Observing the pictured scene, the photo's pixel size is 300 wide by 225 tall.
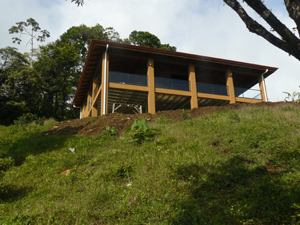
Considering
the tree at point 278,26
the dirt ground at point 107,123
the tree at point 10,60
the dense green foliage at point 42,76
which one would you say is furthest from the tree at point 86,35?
the tree at point 278,26

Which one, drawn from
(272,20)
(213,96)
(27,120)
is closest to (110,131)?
(272,20)

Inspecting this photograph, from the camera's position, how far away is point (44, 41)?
36.2 metres

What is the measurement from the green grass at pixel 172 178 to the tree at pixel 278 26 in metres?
2.44

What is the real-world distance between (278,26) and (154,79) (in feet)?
46.0

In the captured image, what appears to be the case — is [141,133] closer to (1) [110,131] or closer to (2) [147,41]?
(1) [110,131]

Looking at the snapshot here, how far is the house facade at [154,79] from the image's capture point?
56.3 feet

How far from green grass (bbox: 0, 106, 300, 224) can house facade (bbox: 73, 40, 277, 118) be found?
25.2ft

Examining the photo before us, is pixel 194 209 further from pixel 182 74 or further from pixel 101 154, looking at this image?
pixel 182 74

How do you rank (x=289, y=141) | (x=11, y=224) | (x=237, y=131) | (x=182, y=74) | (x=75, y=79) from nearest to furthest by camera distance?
1. (x=11, y=224)
2. (x=289, y=141)
3. (x=237, y=131)
4. (x=182, y=74)
5. (x=75, y=79)

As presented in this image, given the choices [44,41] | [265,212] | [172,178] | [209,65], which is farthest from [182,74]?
[44,41]

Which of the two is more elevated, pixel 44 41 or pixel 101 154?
pixel 44 41

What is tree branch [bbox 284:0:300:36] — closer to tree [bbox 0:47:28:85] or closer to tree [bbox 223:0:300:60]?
tree [bbox 223:0:300:60]

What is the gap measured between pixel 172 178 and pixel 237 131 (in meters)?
3.35

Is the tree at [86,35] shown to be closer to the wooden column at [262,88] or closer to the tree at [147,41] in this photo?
the tree at [147,41]
